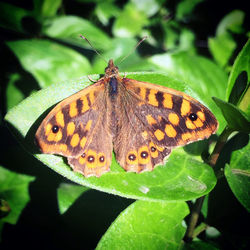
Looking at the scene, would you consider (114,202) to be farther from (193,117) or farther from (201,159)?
(193,117)

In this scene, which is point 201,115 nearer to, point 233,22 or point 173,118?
point 173,118

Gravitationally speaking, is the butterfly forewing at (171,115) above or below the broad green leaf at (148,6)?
below

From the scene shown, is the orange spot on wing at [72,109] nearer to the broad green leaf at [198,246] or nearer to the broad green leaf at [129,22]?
the broad green leaf at [198,246]

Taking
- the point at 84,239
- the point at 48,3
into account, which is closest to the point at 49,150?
the point at 84,239

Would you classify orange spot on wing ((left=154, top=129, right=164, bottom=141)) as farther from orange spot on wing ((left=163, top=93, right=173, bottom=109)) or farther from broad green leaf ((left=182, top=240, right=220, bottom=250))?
broad green leaf ((left=182, top=240, right=220, bottom=250))

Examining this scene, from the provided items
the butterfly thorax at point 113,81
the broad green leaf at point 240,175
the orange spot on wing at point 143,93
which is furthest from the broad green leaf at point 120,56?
the broad green leaf at point 240,175

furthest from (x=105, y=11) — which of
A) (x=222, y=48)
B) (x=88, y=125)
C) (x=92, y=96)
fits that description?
(x=88, y=125)

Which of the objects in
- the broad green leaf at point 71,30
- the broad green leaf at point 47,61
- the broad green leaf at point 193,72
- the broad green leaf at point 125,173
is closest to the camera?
the broad green leaf at point 125,173
